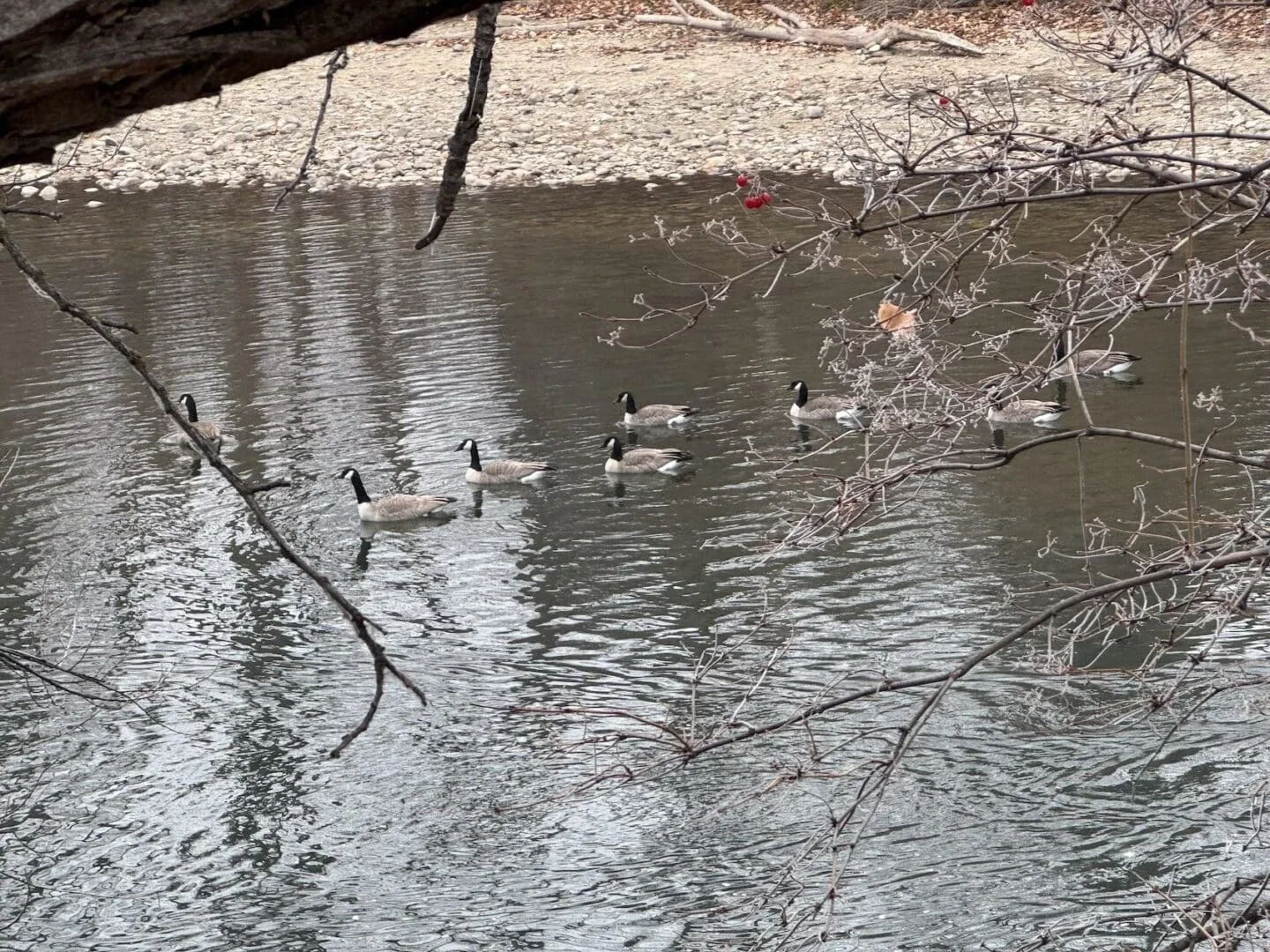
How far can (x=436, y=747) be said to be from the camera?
1141cm

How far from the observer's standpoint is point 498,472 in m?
16.8

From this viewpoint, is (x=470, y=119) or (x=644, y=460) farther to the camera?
(x=644, y=460)

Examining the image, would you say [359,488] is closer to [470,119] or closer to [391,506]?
[391,506]

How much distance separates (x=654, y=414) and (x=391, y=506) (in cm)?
345

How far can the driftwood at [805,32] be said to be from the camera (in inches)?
1403

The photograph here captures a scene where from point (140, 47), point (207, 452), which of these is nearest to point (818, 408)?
point (207, 452)

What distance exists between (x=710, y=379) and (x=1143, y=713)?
1483cm

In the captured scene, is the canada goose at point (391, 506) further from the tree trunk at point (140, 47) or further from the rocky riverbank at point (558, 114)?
the rocky riverbank at point (558, 114)

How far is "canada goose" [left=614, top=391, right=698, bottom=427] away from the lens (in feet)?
58.3

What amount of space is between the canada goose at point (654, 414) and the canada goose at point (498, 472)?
1421 mm

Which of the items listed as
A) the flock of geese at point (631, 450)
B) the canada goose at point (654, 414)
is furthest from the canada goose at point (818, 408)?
the canada goose at point (654, 414)

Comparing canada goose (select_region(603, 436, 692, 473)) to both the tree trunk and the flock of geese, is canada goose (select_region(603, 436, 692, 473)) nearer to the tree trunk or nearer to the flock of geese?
the flock of geese

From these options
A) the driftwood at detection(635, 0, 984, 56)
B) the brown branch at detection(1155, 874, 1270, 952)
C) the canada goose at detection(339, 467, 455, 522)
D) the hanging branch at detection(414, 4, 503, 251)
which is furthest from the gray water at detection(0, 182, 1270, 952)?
the driftwood at detection(635, 0, 984, 56)

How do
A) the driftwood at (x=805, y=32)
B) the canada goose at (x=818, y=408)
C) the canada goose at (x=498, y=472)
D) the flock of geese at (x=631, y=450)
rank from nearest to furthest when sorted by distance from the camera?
the flock of geese at (x=631, y=450)
the canada goose at (x=498, y=472)
the canada goose at (x=818, y=408)
the driftwood at (x=805, y=32)
